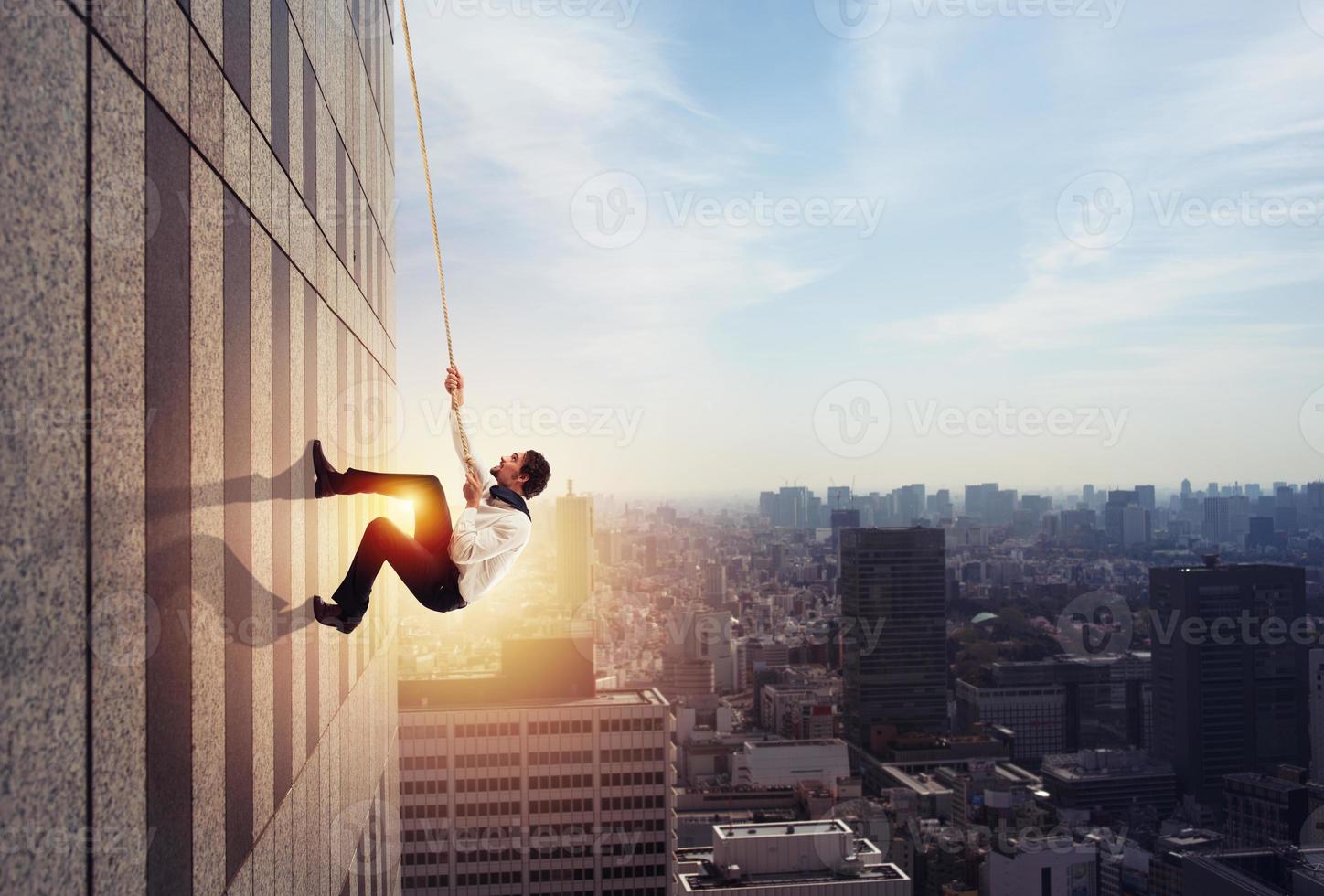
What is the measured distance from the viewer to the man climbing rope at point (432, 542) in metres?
4.66

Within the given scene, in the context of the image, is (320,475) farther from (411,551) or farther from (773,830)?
(773,830)

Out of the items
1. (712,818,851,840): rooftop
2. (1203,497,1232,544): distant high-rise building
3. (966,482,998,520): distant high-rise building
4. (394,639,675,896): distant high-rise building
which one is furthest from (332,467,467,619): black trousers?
(966,482,998,520): distant high-rise building

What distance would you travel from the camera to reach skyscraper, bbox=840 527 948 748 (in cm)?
6600

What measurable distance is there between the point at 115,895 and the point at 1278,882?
34.6 meters

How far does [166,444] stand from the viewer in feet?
8.44

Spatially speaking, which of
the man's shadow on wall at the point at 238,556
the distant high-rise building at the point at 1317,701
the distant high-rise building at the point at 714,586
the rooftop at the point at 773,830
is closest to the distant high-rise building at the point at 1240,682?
the distant high-rise building at the point at 1317,701

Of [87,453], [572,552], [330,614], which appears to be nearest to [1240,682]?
[572,552]

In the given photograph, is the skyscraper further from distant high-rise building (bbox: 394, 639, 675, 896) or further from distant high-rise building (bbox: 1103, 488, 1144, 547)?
distant high-rise building (bbox: 394, 639, 675, 896)

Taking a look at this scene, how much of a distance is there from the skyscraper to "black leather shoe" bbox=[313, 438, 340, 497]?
63648mm

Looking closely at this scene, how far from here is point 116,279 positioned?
2.23 m

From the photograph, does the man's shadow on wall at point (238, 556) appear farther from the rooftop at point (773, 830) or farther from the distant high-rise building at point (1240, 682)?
the distant high-rise building at point (1240, 682)

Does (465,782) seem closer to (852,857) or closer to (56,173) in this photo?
(852,857)

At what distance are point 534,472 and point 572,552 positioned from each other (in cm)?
6336

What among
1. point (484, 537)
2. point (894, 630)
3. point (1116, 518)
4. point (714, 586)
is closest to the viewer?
point (484, 537)
